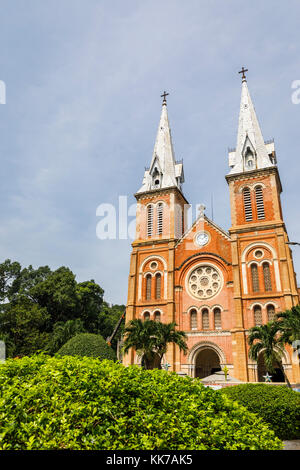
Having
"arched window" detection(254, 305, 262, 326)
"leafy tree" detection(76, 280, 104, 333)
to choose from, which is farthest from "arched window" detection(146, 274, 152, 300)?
"leafy tree" detection(76, 280, 104, 333)

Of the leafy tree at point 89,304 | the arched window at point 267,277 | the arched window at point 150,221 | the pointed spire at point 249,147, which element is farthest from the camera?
the leafy tree at point 89,304

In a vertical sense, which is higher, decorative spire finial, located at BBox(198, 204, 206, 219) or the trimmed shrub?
decorative spire finial, located at BBox(198, 204, 206, 219)

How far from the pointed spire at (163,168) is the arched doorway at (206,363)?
17.9m

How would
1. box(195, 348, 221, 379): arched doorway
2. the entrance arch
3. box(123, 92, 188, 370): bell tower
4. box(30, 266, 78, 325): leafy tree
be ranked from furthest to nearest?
box(30, 266, 78, 325): leafy tree < box(123, 92, 188, 370): bell tower < box(195, 348, 221, 379): arched doorway < the entrance arch

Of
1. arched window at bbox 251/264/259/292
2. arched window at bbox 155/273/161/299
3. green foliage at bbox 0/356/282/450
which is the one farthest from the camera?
arched window at bbox 155/273/161/299

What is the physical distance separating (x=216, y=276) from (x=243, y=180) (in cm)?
1026

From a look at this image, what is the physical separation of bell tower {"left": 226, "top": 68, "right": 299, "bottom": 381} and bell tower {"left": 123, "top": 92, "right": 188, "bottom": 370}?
6.23 m

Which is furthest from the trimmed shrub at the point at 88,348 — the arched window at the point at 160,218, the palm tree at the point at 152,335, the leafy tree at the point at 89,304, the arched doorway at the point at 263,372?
the leafy tree at the point at 89,304

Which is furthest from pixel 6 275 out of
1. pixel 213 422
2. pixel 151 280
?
pixel 213 422

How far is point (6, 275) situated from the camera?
156ft

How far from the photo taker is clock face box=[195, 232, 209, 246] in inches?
1316

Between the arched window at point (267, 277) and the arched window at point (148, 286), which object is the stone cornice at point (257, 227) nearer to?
the arched window at point (267, 277)

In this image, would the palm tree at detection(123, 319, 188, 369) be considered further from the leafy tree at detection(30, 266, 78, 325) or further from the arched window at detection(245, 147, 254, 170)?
the leafy tree at detection(30, 266, 78, 325)

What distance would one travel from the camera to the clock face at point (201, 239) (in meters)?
33.4
